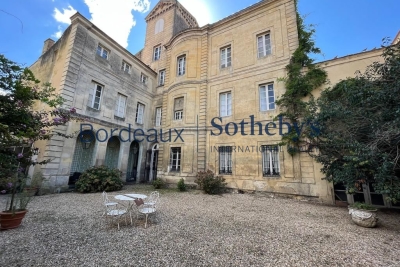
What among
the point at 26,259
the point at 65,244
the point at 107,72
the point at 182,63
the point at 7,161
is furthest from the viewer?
the point at 182,63

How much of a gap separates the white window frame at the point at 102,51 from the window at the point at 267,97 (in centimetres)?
1000

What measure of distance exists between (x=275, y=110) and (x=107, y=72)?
10331mm

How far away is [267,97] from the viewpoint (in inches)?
361

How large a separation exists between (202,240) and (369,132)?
5.28 meters

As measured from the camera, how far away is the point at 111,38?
11125mm

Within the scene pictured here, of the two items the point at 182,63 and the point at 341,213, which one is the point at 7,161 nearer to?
the point at 341,213

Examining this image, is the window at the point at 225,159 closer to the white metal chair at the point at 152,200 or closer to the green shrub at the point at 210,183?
the green shrub at the point at 210,183

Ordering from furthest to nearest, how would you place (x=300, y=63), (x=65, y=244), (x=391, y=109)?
(x=300, y=63) < (x=391, y=109) < (x=65, y=244)

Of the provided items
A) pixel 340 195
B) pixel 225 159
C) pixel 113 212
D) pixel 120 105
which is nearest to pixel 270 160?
pixel 225 159

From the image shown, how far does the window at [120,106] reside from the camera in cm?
1143

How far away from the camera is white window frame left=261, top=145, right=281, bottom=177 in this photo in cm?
837

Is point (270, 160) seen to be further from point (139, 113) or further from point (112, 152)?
point (112, 152)

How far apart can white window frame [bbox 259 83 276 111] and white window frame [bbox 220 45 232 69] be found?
2792mm

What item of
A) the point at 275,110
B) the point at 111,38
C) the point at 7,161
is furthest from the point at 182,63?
the point at 7,161
